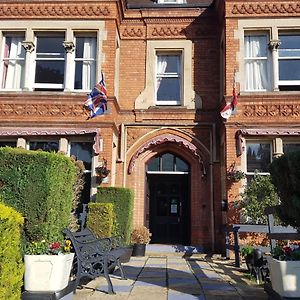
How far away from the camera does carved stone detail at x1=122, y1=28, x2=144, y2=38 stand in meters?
13.9

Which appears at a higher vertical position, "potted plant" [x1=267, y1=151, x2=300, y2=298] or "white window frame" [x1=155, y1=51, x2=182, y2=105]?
"white window frame" [x1=155, y1=51, x2=182, y2=105]

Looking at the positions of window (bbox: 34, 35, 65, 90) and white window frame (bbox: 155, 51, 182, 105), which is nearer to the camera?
window (bbox: 34, 35, 65, 90)

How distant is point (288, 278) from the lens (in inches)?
182

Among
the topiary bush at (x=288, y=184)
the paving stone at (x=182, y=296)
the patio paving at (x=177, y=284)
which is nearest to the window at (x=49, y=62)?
the patio paving at (x=177, y=284)

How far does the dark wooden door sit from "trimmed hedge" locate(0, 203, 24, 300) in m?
9.65

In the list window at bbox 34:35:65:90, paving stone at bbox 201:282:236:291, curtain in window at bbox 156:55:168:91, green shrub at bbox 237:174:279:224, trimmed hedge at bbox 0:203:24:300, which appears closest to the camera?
trimmed hedge at bbox 0:203:24:300

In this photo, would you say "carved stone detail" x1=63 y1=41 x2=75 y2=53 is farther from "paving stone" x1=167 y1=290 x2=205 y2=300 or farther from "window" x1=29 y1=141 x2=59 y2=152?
"paving stone" x1=167 y1=290 x2=205 y2=300

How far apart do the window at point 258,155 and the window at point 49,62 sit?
20.0 feet

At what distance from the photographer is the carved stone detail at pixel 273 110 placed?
1170cm

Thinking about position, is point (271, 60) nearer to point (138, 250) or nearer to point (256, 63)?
point (256, 63)

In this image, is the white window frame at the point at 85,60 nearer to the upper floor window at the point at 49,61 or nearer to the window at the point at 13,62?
the upper floor window at the point at 49,61

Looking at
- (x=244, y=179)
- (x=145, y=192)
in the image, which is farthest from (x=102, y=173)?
(x=244, y=179)

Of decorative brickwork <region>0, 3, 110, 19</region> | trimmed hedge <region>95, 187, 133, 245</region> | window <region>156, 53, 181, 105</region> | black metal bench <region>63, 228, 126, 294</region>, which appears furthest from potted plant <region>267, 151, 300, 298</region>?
decorative brickwork <region>0, 3, 110, 19</region>

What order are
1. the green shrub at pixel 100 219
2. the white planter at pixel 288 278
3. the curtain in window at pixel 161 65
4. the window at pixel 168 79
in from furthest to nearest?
the curtain in window at pixel 161 65
the window at pixel 168 79
the green shrub at pixel 100 219
the white planter at pixel 288 278
